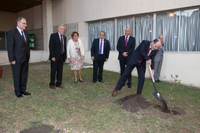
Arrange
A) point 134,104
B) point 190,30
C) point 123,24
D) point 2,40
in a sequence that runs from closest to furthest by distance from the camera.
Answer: point 134,104 → point 190,30 → point 123,24 → point 2,40

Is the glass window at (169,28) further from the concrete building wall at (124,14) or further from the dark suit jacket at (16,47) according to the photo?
the dark suit jacket at (16,47)

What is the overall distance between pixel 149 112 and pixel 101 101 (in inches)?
48.9

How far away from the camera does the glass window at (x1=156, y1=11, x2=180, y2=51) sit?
6.82 metres

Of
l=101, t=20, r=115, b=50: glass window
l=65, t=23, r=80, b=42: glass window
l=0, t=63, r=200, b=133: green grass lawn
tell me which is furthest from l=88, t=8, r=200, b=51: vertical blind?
l=65, t=23, r=80, b=42: glass window

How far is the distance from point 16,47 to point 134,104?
10.8 feet

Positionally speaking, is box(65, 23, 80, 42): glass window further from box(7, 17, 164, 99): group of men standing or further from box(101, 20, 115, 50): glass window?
box(7, 17, 164, 99): group of men standing

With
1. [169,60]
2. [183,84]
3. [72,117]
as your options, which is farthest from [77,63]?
[183,84]

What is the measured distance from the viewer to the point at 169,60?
6766 mm

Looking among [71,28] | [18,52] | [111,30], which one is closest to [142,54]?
[18,52]

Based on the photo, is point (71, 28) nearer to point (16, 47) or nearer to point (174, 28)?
point (174, 28)

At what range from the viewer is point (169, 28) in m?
7.00

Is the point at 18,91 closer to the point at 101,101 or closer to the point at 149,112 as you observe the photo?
the point at 101,101

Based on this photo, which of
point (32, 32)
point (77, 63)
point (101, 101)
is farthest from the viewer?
point (32, 32)

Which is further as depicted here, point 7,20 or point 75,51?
point 7,20
